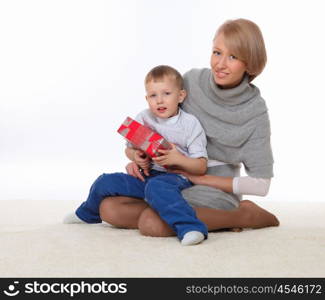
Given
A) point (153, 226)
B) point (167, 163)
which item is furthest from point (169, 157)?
point (153, 226)

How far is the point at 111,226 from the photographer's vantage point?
7.82 feet

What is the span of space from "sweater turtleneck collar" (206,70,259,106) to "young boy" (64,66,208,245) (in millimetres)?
116

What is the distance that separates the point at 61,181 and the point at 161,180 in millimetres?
1858

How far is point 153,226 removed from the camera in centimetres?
213

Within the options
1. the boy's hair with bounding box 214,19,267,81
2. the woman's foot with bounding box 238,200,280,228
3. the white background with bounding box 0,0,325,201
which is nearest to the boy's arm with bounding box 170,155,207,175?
the woman's foot with bounding box 238,200,280,228

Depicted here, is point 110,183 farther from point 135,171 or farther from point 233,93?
point 233,93

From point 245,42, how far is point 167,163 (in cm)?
50

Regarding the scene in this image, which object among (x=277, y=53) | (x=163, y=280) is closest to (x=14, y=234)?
(x=163, y=280)

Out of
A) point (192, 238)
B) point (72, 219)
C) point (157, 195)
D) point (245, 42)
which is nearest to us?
point (192, 238)

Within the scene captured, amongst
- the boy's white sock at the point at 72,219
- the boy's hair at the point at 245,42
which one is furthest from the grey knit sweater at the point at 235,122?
the boy's white sock at the point at 72,219

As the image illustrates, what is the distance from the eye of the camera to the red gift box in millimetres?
2150

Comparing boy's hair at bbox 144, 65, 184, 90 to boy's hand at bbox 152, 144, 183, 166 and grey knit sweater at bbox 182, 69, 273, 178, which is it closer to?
grey knit sweater at bbox 182, 69, 273, 178

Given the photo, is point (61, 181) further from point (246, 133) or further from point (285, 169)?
point (246, 133)

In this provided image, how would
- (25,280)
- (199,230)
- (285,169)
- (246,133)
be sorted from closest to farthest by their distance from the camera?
(25,280) < (199,230) < (246,133) < (285,169)
